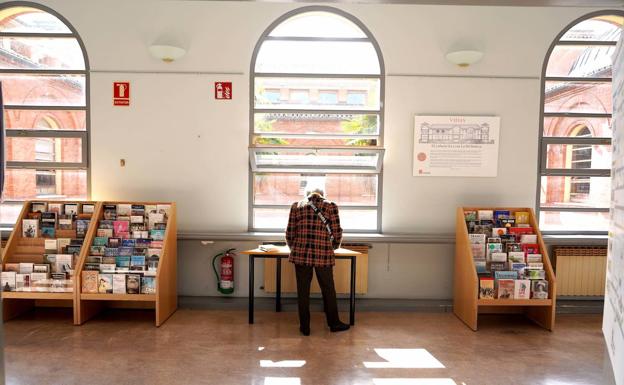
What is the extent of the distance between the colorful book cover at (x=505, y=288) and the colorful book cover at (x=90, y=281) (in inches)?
179

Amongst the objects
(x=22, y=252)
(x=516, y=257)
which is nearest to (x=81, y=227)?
(x=22, y=252)

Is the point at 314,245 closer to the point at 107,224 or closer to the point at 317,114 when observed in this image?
the point at 317,114

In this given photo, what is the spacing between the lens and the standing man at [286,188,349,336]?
4500mm

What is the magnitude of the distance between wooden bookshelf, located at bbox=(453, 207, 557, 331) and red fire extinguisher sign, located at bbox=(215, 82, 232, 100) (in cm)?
325

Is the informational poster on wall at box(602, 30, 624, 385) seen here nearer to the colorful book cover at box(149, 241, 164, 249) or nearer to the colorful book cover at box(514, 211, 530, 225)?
the colorful book cover at box(514, 211, 530, 225)

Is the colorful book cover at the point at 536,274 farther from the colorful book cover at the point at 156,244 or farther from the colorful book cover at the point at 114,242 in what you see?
the colorful book cover at the point at 114,242

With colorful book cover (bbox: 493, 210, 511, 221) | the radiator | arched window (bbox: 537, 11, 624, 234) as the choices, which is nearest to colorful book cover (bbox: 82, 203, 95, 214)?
colorful book cover (bbox: 493, 210, 511, 221)

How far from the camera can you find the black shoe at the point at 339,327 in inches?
185

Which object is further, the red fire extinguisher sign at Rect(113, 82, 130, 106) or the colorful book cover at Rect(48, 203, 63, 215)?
the red fire extinguisher sign at Rect(113, 82, 130, 106)

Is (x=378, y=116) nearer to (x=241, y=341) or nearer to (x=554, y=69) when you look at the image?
(x=554, y=69)

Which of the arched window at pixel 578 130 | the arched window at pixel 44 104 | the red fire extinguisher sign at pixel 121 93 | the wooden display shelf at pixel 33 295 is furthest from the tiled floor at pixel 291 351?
the red fire extinguisher sign at pixel 121 93

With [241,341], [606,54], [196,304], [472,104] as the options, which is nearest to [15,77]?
[196,304]

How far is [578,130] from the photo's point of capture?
5.72 m

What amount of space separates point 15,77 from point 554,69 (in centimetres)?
715
